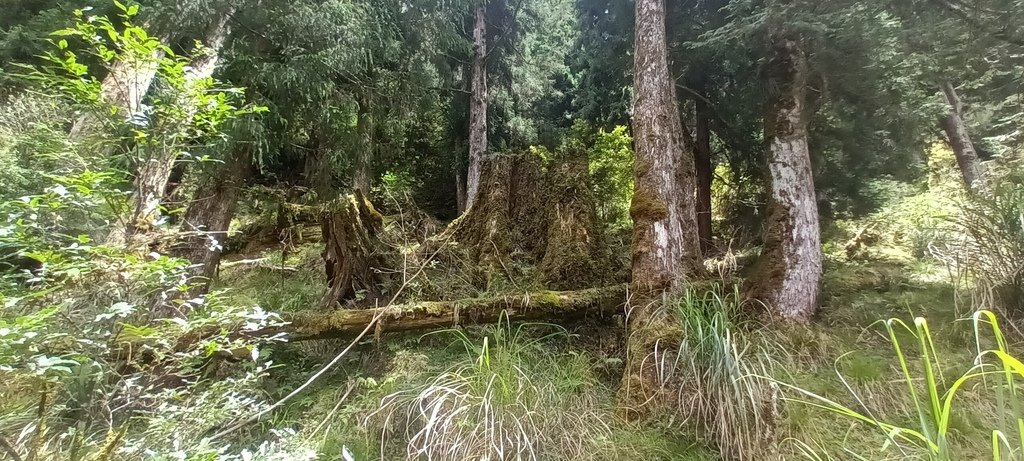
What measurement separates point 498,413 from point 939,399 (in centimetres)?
213

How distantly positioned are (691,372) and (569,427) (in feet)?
2.69

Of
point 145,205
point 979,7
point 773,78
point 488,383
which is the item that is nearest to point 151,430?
point 145,205

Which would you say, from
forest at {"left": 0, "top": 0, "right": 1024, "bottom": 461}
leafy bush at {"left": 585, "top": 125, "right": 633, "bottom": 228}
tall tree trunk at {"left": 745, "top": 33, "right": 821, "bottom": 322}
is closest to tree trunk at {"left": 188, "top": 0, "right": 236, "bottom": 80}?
forest at {"left": 0, "top": 0, "right": 1024, "bottom": 461}

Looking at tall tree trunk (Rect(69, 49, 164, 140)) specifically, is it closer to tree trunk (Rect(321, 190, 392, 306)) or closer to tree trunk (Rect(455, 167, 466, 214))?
tree trunk (Rect(321, 190, 392, 306))

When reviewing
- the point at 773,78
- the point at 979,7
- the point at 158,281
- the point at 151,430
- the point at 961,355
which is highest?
the point at 979,7

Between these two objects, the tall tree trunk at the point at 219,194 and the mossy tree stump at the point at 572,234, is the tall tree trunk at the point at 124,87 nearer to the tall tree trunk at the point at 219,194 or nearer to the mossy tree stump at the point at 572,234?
the tall tree trunk at the point at 219,194

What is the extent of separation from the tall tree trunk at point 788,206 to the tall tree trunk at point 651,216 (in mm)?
681

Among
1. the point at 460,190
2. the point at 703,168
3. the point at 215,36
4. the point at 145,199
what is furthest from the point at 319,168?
the point at 703,168

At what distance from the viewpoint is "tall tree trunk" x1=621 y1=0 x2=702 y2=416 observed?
9.73ft

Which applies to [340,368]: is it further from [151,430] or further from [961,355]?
[961,355]

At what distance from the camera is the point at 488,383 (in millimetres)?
2824

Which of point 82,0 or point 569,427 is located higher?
point 82,0

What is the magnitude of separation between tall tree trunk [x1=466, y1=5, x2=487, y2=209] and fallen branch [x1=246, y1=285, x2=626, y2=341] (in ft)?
16.6

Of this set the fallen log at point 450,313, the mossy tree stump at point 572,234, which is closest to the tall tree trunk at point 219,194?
the fallen log at point 450,313
